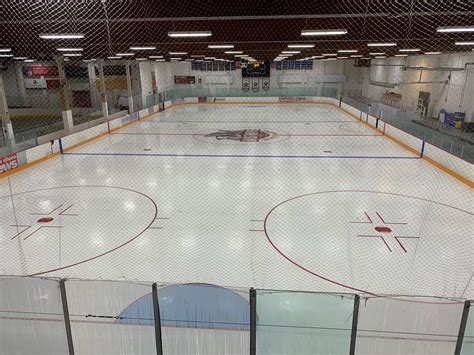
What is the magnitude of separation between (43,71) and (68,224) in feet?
45.8

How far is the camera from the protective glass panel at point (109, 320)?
197cm

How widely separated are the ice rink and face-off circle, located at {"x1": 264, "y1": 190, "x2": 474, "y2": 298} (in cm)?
2

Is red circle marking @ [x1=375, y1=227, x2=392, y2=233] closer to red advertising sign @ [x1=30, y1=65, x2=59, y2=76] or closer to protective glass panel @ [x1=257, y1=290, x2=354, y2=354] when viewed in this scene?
protective glass panel @ [x1=257, y1=290, x2=354, y2=354]

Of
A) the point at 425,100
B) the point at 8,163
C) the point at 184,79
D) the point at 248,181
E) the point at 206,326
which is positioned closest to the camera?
the point at 206,326

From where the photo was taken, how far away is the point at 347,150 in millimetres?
9094

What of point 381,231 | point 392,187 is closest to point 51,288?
point 381,231

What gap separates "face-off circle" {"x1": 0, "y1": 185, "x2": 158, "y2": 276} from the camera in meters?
3.90

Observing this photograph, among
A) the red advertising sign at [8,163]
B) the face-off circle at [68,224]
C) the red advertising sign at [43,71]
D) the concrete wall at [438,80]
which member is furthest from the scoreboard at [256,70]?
the face-off circle at [68,224]

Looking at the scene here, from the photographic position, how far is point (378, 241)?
424cm

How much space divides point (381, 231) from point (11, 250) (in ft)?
14.5

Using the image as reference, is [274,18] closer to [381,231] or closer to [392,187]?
[381,231]

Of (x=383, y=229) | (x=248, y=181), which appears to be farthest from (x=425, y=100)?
(x=383, y=229)

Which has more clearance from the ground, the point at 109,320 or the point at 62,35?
the point at 62,35

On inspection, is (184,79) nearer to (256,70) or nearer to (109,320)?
(256,70)
